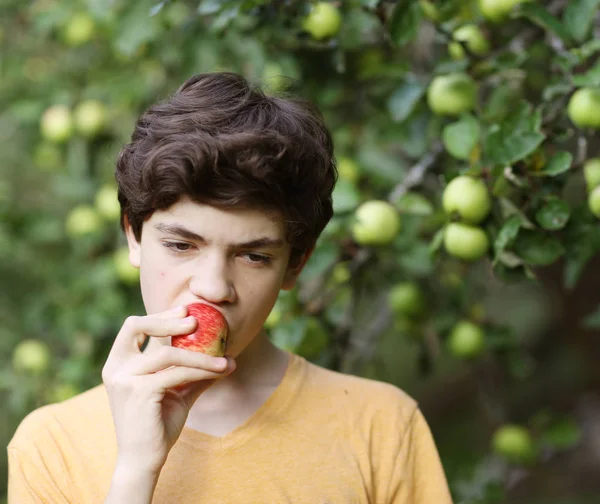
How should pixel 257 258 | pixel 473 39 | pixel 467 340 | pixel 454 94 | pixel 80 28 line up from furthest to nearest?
pixel 80 28, pixel 467 340, pixel 473 39, pixel 454 94, pixel 257 258

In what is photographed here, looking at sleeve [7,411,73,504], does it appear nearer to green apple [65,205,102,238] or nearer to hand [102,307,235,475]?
hand [102,307,235,475]

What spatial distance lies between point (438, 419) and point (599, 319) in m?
2.68

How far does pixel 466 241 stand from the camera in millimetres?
1472

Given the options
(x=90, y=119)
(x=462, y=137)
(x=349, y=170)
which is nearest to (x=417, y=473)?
(x=462, y=137)

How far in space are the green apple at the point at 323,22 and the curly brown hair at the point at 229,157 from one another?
45cm

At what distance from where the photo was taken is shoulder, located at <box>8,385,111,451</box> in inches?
45.6

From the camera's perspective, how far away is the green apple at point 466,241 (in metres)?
1.47

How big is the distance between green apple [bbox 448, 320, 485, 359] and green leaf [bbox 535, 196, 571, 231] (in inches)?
22.4

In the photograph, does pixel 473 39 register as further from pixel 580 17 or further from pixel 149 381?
pixel 149 381

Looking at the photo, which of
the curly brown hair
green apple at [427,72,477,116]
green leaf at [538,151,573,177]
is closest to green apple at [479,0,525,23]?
green apple at [427,72,477,116]

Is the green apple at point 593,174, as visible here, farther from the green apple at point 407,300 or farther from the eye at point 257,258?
the eye at point 257,258

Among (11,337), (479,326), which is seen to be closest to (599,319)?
(479,326)

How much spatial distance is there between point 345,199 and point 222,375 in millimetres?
804

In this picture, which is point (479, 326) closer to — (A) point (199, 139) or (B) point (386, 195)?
(B) point (386, 195)
